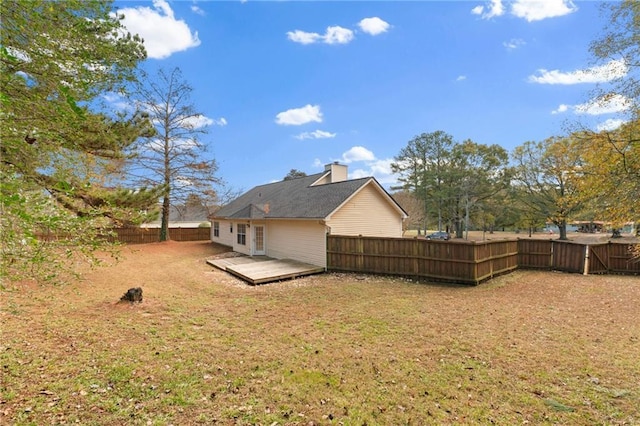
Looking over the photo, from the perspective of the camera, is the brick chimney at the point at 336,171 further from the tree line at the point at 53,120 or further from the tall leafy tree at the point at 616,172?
the tall leafy tree at the point at 616,172

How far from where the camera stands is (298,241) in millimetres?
14992

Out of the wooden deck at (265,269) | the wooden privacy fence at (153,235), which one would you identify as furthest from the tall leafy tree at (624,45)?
the wooden privacy fence at (153,235)

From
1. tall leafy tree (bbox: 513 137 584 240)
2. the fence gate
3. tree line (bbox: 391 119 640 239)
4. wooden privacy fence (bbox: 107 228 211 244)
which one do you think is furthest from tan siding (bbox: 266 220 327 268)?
tall leafy tree (bbox: 513 137 584 240)

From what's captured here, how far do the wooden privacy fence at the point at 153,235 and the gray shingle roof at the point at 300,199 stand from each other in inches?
220

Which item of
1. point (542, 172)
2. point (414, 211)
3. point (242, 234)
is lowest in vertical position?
point (242, 234)

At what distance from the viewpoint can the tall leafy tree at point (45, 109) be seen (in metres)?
2.73

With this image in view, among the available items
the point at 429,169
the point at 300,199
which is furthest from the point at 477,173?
the point at 300,199

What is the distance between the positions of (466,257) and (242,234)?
13.2m

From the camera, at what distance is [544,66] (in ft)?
40.1

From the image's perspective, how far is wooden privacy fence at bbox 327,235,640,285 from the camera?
11.0m

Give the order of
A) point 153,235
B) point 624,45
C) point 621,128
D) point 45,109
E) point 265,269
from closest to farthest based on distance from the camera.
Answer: point 45,109, point 624,45, point 621,128, point 265,269, point 153,235

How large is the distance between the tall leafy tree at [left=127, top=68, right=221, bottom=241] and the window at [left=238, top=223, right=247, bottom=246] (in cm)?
624

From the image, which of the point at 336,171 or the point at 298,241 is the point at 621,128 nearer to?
the point at 298,241

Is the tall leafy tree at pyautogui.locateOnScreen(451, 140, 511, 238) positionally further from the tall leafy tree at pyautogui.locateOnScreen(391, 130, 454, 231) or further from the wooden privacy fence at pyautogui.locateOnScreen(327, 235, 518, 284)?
the wooden privacy fence at pyautogui.locateOnScreen(327, 235, 518, 284)
